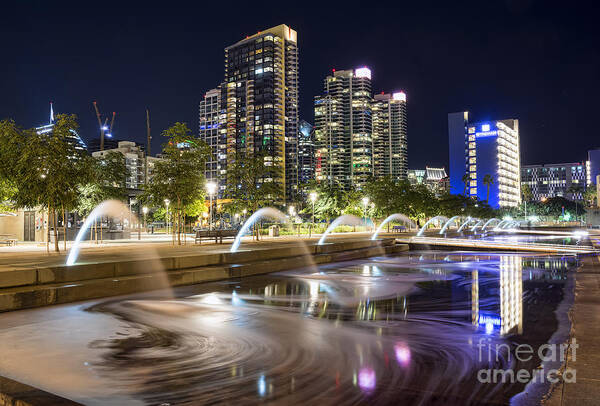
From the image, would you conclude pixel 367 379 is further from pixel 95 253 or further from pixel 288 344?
pixel 95 253

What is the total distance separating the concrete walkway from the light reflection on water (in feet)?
1.63

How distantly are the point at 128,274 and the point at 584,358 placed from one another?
11300 millimetres

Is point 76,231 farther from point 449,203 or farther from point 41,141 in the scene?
point 449,203

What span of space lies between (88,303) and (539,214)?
608 feet

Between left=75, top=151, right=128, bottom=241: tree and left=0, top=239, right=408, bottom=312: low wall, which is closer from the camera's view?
left=0, top=239, right=408, bottom=312: low wall

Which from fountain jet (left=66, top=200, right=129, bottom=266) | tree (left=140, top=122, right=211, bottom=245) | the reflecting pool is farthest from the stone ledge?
fountain jet (left=66, top=200, right=129, bottom=266)

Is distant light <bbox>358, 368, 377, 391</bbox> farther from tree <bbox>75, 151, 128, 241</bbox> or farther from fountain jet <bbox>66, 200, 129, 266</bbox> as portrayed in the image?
fountain jet <bbox>66, 200, 129, 266</bbox>

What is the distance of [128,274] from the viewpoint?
13281 mm

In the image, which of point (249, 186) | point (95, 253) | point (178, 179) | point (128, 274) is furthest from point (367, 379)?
point (249, 186)

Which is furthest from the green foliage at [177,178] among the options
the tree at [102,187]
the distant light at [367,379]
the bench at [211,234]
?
the distant light at [367,379]

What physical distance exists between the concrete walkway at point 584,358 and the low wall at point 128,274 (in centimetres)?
988

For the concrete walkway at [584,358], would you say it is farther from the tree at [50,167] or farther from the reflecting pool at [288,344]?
the tree at [50,167]

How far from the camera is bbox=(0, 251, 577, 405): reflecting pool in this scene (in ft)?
16.8

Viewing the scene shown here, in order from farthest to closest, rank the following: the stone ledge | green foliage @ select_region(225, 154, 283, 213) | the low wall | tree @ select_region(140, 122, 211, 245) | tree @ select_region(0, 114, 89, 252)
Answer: green foliage @ select_region(225, 154, 283, 213) → tree @ select_region(140, 122, 211, 245) → tree @ select_region(0, 114, 89, 252) → the low wall → the stone ledge
